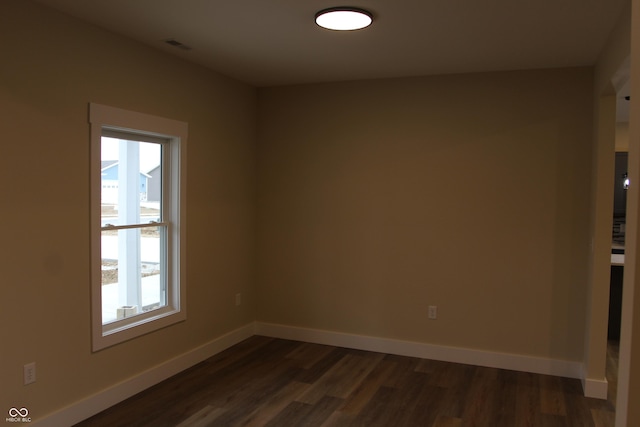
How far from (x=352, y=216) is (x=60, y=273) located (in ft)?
8.43

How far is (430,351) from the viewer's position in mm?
4453

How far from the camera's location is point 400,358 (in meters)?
4.46

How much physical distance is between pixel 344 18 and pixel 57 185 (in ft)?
6.37

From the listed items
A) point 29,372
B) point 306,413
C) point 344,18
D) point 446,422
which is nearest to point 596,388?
point 446,422

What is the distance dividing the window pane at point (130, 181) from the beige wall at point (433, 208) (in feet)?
4.61

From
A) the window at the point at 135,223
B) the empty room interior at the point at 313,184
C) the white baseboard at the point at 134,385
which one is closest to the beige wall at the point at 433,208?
the empty room interior at the point at 313,184

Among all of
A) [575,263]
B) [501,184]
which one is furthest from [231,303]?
[575,263]

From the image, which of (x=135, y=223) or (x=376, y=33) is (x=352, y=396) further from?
(x=376, y=33)

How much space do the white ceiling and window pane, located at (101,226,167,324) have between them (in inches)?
55.3

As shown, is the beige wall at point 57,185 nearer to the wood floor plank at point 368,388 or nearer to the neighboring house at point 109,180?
the neighboring house at point 109,180

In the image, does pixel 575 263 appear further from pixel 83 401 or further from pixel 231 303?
pixel 83 401

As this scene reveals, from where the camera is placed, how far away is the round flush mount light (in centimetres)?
278

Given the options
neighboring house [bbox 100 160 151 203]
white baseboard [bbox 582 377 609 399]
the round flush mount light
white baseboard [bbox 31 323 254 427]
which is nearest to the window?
neighboring house [bbox 100 160 151 203]

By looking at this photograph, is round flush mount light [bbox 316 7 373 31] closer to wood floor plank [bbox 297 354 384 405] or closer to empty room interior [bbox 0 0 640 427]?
empty room interior [bbox 0 0 640 427]
